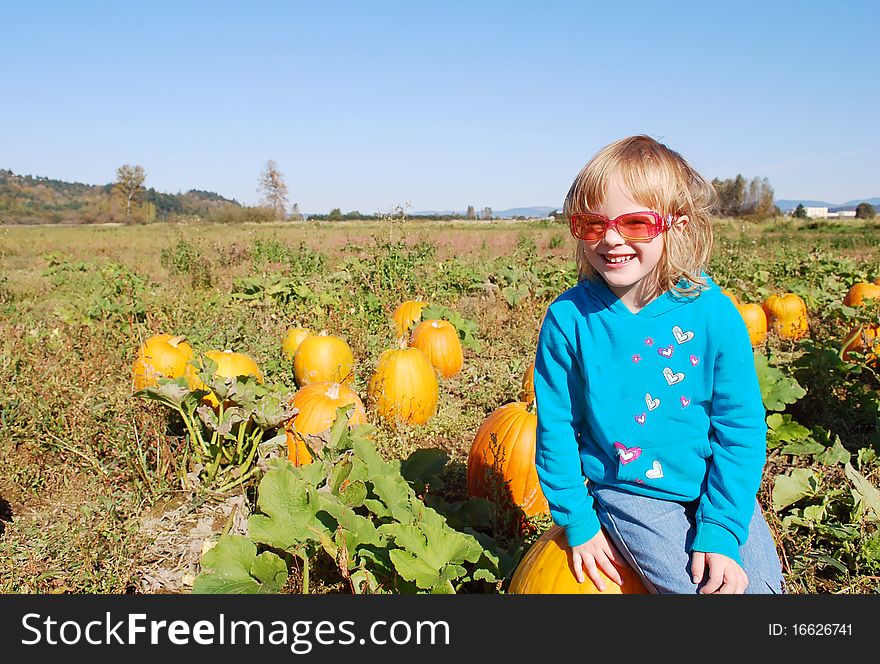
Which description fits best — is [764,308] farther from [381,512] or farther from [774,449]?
[381,512]

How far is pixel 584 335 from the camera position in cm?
199

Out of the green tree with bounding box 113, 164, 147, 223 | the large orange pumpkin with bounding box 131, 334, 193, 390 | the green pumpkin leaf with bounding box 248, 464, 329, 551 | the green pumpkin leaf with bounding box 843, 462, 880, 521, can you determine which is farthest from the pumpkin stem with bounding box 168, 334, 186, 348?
the green tree with bounding box 113, 164, 147, 223

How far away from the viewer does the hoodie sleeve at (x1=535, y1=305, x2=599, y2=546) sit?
6.46ft

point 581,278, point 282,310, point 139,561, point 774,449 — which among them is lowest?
point 139,561

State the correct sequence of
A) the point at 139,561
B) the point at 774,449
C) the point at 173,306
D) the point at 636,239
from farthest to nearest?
1. the point at 173,306
2. the point at 774,449
3. the point at 139,561
4. the point at 636,239

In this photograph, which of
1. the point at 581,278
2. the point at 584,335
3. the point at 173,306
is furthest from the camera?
the point at 173,306

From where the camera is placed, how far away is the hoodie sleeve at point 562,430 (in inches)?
77.5

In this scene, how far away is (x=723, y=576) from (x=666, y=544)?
0.17 m

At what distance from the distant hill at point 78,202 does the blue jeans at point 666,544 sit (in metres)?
56.6

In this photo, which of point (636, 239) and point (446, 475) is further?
point (446, 475)

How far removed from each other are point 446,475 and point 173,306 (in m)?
4.48

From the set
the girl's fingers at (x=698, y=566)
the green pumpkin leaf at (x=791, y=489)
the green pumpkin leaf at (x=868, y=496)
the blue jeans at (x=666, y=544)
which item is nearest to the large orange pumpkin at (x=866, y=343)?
the green pumpkin leaf at (x=791, y=489)

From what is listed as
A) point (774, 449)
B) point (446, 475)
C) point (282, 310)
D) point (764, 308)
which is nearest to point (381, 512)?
point (446, 475)
